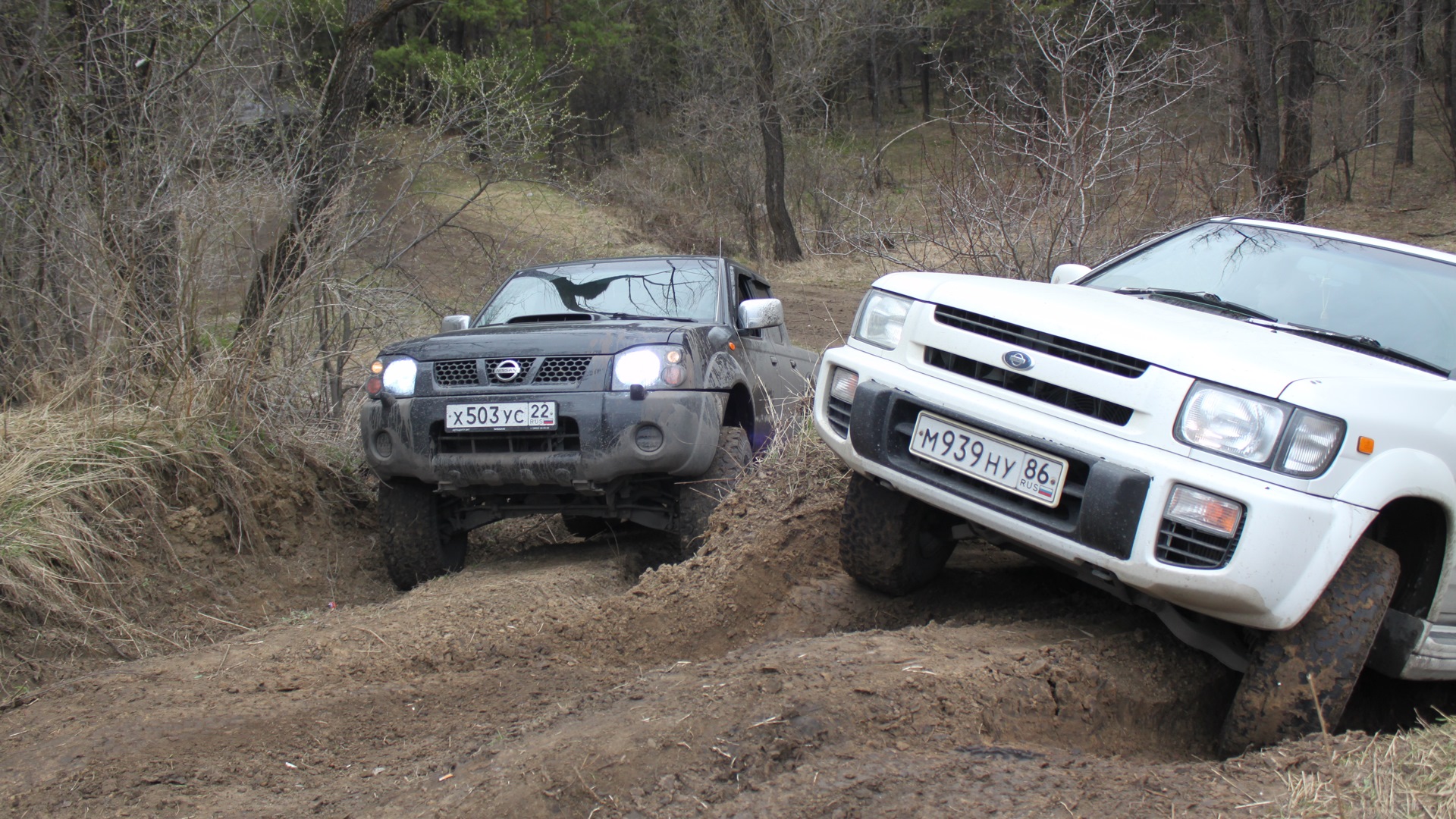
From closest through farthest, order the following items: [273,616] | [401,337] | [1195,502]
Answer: [1195,502], [273,616], [401,337]

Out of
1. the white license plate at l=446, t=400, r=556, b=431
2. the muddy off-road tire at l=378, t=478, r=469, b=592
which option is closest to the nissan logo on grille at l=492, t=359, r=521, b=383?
the white license plate at l=446, t=400, r=556, b=431

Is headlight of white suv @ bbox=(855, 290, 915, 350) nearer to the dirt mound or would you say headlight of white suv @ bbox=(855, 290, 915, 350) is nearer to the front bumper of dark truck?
the front bumper of dark truck

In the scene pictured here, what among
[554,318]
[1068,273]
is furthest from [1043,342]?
[554,318]

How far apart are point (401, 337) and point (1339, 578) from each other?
6.93 metres

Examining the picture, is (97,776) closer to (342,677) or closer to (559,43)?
(342,677)

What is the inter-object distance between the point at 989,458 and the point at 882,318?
72cm

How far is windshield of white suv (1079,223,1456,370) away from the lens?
3520 mm

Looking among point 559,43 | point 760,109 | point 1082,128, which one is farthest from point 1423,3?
point 1082,128

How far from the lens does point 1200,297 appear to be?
12.8 feet

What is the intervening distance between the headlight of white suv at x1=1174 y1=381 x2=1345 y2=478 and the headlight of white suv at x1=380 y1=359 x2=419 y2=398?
342cm

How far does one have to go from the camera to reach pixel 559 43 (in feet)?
92.5

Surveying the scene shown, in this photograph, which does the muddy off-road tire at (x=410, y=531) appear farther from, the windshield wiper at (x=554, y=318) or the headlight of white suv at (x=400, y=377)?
the windshield wiper at (x=554, y=318)

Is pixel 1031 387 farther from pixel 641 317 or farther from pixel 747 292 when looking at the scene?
pixel 747 292

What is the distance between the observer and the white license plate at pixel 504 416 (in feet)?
15.4
